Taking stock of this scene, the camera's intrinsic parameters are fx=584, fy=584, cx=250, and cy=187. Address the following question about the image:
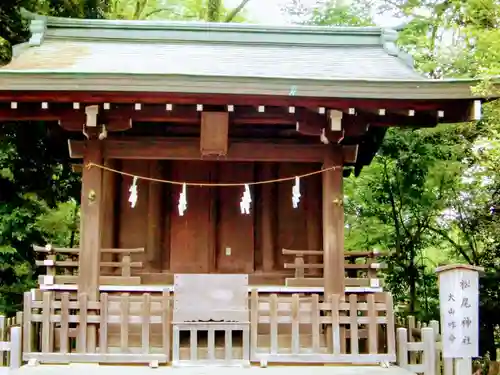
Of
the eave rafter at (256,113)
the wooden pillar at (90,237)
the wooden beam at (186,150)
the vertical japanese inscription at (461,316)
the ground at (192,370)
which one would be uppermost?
the eave rafter at (256,113)

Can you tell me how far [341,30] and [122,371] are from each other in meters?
6.47

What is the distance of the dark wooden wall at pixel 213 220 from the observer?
8.00 m

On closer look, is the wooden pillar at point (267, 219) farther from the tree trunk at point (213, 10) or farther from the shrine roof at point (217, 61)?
the tree trunk at point (213, 10)

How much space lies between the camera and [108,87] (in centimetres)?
602

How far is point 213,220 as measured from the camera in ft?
26.6

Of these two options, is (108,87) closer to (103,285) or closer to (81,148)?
(81,148)

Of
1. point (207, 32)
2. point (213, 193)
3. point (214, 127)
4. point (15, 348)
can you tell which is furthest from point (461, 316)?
point (207, 32)

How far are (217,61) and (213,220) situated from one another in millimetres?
2212

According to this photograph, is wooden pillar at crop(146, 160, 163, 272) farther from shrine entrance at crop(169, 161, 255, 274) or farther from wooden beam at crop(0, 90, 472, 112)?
wooden beam at crop(0, 90, 472, 112)

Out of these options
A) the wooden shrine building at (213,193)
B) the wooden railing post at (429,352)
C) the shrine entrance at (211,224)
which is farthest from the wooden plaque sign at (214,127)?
the wooden railing post at (429,352)

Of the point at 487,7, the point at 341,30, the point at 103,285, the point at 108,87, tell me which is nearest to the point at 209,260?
the point at 103,285

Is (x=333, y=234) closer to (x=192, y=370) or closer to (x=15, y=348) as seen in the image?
(x=192, y=370)

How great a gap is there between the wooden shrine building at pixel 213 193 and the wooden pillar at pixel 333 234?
16 millimetres

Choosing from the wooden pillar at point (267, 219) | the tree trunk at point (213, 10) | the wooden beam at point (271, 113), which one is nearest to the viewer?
the wooden beam at point (271, 113)
